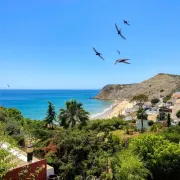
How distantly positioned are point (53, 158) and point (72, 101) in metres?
15.0

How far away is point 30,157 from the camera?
1059 centimetres

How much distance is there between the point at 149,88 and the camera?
11925cm

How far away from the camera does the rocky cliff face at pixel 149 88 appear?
10744 centimetres

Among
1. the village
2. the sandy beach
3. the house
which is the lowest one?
the sandy beach

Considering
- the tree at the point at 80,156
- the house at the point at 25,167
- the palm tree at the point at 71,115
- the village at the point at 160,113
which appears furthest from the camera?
the village at the point at 160,113

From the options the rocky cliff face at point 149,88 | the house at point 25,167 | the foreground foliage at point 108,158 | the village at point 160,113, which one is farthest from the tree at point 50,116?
the rocky cliff face at point 149,88

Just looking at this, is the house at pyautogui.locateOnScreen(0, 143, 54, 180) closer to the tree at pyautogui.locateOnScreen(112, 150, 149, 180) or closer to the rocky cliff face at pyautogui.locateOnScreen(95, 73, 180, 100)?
the tree at pyautogui.locateOnScreen(112, 150, 149, 180)

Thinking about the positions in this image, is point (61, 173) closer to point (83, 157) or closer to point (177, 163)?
point (83, 157)

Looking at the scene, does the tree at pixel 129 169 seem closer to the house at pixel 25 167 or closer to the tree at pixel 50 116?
the house at pixel 25 167

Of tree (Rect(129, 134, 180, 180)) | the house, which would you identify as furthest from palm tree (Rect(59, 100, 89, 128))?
the house

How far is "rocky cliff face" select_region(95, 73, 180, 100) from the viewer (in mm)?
107438

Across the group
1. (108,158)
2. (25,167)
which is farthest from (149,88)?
(25,167)

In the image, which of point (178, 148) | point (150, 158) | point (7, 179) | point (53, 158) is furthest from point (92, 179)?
point (178, 148)

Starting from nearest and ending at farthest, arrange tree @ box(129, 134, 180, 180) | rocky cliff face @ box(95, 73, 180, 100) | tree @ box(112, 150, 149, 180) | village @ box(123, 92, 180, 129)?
tree @ box(112, 150, 149, 180) → tree @ box(129, 134, 180, 180) → village @ box(123, 92, 180, 129) → rocky cliff face @ box(95, 73, 180, 100)
